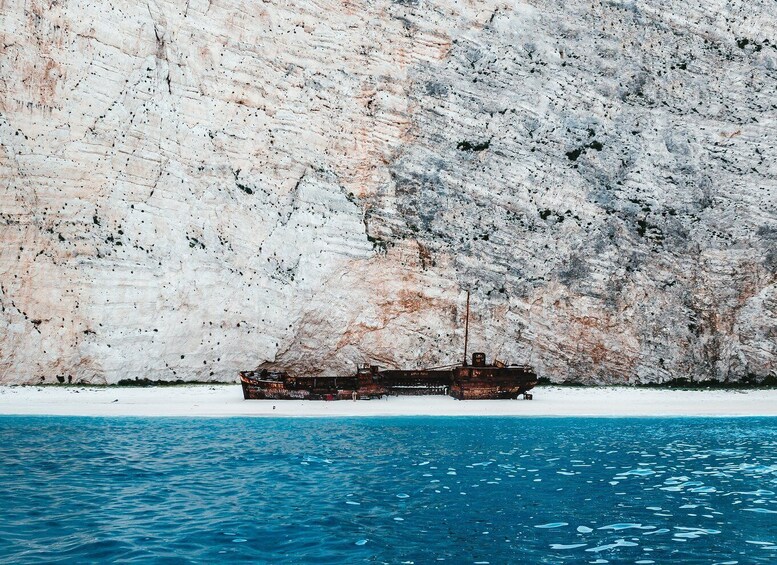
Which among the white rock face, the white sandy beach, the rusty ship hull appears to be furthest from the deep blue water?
the white rock face

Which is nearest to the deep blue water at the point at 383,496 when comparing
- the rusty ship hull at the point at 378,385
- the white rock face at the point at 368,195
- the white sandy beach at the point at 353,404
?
the white sandy beach at the point at 353,404

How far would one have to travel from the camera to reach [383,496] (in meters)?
12.1

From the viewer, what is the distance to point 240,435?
771 inches

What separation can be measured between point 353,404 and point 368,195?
14147mm

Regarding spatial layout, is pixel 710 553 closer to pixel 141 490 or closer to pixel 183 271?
pixel 141 490

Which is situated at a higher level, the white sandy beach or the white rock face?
the white rock face

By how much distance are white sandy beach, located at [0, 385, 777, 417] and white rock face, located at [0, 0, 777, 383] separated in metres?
3.42

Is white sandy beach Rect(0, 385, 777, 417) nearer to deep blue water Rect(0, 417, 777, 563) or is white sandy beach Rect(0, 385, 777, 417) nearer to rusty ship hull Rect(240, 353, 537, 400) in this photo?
rusty ship hull Rect(240, 353, 537, 400)

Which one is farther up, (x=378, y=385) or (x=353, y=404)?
(x=378, y=385)

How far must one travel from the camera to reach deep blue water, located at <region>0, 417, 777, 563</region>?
29.3 ft

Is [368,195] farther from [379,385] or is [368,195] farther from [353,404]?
[353,404]

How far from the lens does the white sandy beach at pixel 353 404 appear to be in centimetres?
2486

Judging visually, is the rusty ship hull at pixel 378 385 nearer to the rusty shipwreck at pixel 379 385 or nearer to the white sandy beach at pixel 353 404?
the rusty shipwreck at pixel 379 385

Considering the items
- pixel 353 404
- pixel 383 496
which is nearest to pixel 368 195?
pixel 353 404
